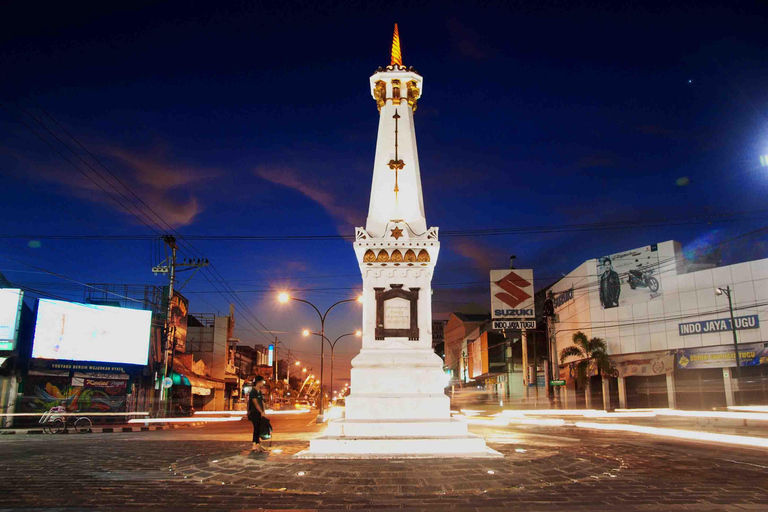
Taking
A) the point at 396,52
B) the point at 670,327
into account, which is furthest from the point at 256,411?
the point at 670,327

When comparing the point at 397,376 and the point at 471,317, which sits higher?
the point at 471,317

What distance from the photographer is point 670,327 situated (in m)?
38.8

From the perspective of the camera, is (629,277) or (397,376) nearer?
(397,376)

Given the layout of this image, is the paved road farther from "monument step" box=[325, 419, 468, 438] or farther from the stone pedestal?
"monument step" box=[325, 419, 468, 438]

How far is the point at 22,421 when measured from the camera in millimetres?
27203

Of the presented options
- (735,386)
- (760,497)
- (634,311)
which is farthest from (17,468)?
(634,311)

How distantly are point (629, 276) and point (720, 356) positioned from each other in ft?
32.6

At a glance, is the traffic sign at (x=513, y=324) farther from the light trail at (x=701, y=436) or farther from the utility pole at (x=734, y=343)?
the light trail at (x=701, y=436)

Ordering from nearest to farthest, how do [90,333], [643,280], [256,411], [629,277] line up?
[256,411], [90,333], [643,280], [629,277]

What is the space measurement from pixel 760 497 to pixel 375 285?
27.6 feet

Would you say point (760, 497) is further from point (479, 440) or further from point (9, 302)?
point (9, 302)

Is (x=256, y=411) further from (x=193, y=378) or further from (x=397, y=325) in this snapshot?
(x=193, y=378)

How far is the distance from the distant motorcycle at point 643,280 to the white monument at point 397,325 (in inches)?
1279

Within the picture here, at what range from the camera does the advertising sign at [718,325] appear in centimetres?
3327
